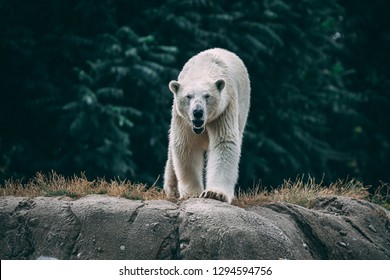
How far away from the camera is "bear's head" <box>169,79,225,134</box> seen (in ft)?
27.8

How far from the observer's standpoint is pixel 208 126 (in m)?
9.12

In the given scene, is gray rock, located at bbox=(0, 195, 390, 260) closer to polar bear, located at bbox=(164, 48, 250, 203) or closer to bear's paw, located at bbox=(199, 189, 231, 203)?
bear's paw, located at bbox=(199, 189, 231, 203)

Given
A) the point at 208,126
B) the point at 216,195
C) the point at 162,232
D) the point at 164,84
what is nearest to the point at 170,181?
the point at 208,126

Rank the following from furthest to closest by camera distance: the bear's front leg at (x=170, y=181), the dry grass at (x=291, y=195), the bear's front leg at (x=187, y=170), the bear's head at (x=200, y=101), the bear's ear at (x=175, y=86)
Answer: the bear's front leg at (x=170, y=181)
the bear's front leg at (x=187, y=170)
the bear's ear at (x=175, y=86)
the dry grass at (x=291, y=195)
the bear's head at (x=200, y=101)

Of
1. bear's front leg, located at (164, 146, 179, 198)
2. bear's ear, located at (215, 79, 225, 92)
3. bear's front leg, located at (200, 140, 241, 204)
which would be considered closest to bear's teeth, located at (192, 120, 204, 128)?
bear's front leg, located at (200, 140, 241, 204)

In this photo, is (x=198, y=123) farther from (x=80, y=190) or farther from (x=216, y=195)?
(x=80, y=190)

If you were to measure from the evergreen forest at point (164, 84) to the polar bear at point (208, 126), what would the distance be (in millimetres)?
7793

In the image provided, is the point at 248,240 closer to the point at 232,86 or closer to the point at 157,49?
the point at 232,86

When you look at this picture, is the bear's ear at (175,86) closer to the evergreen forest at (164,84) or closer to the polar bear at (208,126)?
the polar bear at (208,126)

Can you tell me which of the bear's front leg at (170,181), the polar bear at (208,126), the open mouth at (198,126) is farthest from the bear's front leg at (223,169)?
the bear's front leg at (170,181)

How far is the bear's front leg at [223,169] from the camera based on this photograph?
8383mm

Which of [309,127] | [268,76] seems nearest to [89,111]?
[268,76]

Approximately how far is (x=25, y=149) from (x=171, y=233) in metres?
10.9

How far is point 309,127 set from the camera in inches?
874
